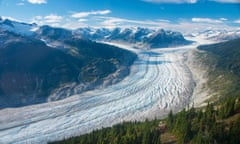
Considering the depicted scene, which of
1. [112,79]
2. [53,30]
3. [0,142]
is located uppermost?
[53,30]

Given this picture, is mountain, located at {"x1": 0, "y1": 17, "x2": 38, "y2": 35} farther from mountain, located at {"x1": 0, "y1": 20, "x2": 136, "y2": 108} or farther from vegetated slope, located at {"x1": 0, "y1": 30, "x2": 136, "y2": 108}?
vegetated slope, located at {"x1": 0, "y1": 30, "x2": 136, "y2": 108}

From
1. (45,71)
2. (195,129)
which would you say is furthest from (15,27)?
(195,129)

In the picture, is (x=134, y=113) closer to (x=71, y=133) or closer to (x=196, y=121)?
(x=71, y=133)

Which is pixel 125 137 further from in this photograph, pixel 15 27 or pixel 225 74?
pixel 15 27

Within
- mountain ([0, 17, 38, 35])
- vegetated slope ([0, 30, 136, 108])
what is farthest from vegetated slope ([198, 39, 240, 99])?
mountain ([0, 17, 38, 35])

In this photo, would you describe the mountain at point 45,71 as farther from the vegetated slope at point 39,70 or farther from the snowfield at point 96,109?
the snowfield at point 96,109

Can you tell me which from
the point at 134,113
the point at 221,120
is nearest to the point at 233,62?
the point at 134,113

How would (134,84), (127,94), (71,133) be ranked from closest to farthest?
(71,133)
(127,94)
(134,84)

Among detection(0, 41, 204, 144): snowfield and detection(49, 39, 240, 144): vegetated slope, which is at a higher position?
detection(49, 39, 240, 144): vegetated slope
